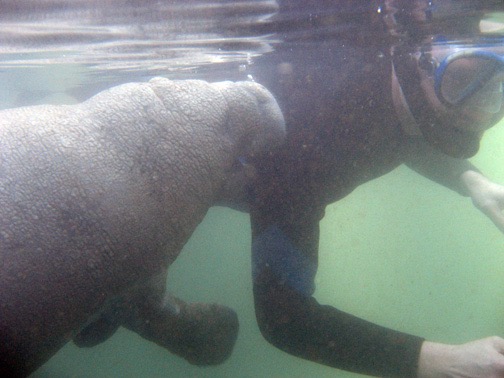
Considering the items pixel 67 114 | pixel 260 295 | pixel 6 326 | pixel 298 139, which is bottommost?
pixel 260 295

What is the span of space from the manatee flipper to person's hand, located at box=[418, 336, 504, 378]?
1623 mm

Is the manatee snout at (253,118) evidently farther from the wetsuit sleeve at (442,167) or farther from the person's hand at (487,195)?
the person's hand at (487,195)

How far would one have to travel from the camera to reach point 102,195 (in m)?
2.09

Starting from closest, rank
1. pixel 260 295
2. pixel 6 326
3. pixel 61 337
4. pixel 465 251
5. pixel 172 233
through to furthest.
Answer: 1. pixel 6 326
2. pixel 61 337
3. pixel 172 233
4. pixel 260 295
5. pixel 465 251

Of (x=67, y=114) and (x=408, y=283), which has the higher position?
(x=67, y=114)

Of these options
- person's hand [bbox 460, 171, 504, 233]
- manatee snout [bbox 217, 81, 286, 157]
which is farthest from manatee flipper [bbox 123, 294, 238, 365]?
person's hand [bbox 460, 171, 504, 233]

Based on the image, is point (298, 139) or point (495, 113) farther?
point (495, 113)

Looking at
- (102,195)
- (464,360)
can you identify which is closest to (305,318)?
(464,360)

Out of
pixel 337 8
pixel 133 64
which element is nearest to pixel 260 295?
pixel 337 8

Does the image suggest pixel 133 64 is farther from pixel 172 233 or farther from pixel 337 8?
pixel 172 233

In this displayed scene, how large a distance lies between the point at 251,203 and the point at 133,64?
18.8 ft

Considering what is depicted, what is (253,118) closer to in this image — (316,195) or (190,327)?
(316,195)

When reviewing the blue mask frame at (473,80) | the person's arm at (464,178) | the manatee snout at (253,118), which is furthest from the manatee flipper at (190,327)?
the person's arm at (464,178)

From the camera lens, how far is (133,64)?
25.4 feet
